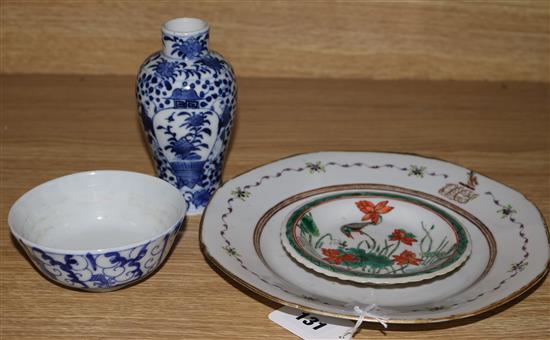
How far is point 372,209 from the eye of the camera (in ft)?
3.09

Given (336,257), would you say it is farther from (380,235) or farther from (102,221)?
(102,221)

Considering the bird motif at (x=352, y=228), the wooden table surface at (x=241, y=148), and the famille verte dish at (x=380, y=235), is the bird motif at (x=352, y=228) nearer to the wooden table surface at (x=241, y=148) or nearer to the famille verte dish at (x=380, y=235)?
the famille verte dish at (x=380, y=235)

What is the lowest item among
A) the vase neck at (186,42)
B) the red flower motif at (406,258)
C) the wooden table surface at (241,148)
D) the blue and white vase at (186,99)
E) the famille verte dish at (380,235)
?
the wooden table surface at (241,148)

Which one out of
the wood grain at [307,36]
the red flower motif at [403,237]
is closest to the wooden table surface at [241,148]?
the wood grain at [307,36]

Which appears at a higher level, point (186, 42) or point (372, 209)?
→ point (186, 42)

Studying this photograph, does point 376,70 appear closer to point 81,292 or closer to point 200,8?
point 200,8

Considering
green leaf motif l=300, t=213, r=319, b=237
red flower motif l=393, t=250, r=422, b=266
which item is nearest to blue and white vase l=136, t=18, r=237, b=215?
green leaf motif l=300, t=213, r=319, b=237

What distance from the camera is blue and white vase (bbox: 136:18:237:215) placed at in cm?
88

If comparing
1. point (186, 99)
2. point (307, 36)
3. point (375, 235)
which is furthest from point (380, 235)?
point (307, 36)

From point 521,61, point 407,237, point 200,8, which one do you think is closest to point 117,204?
point 407,237

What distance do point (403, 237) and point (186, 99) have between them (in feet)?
0.96

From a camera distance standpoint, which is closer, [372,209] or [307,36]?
[372,209]

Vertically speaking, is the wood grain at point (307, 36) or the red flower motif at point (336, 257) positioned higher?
the wood grain at point (307, 36)

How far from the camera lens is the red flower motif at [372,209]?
935 mm
